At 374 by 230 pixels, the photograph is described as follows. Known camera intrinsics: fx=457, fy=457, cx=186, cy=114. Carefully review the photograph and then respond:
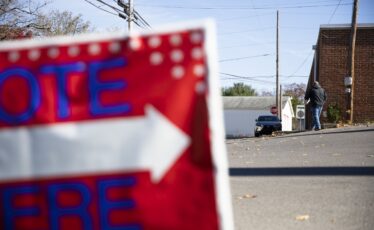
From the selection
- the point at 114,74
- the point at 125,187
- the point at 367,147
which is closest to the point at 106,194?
the point at 125,187

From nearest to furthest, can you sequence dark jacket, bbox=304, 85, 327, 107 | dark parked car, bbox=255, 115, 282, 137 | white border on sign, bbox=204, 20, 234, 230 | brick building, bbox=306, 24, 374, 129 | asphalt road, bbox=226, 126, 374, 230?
1. white border on sign, bbox=204, 20, 234, 230
2. asphalt road, bbox=226, 126, 374, 230
3. dark jacket, bbox=304, 85, 327, 107
4. brick building, bbox=306, 24, 374, 129
5. dark parked car, bbox=255, 115, 282, 137

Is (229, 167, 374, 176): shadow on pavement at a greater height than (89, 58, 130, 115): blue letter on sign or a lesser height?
lesser

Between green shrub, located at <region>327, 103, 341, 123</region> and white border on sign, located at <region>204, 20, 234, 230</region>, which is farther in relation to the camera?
green shrub, located at <region>327, 103, 341, 123</region>

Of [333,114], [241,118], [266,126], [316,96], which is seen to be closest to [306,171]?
[316,96]

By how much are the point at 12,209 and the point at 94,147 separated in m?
0.43

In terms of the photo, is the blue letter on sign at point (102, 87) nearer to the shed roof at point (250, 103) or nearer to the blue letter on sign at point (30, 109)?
the blue letter on sign at point (30, 109)

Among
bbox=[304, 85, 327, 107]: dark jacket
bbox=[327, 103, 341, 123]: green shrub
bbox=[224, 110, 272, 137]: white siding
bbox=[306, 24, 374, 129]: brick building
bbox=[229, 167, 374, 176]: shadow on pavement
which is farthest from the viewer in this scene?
bbox=[224, 110, 272, 137]: white siding

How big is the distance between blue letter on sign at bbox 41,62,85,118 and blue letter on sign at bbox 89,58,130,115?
2.7 inches

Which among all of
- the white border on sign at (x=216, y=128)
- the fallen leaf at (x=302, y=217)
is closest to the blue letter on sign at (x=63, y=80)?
the white border on sign at (x=216, y=128)

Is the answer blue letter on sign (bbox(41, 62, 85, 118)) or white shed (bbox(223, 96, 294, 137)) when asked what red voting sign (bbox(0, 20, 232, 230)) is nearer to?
blue letter on sign (bbox(41, 62, 85, 118))

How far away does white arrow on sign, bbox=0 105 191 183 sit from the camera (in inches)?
73.2

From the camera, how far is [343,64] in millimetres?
23250

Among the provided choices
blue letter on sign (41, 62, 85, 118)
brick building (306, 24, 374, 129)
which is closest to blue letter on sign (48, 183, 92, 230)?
blue letter on sign (41, 62, 85, 118)

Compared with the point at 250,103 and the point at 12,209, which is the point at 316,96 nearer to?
the point at 12,209
